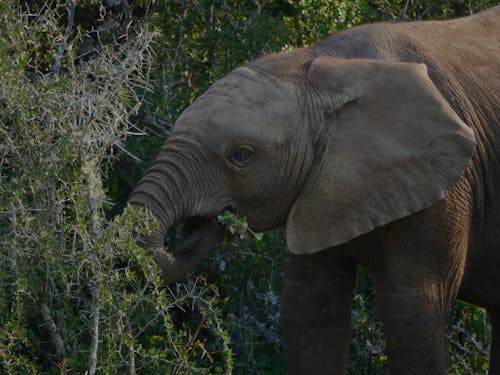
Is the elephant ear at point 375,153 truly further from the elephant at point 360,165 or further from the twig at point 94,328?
the twig at point 94,328

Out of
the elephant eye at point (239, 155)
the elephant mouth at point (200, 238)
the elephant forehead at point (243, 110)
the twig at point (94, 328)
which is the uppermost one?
the elephant forehead at point (243, 110)

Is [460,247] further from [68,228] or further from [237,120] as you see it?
[68,228]

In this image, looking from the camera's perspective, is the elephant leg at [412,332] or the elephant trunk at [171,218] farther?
the elephant leg at [412,332]

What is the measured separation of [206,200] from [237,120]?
0.32 metres

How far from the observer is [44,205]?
169 inches

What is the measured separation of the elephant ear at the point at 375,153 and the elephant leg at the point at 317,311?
1.45ft

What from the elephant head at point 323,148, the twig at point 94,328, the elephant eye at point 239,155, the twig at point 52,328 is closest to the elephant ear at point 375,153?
the elephant head at point 323,148

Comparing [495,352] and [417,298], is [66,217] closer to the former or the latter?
[417,298]

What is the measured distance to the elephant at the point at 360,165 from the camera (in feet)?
14.6

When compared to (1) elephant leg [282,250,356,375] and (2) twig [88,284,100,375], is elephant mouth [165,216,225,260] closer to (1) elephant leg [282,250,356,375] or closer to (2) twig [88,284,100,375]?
(2) twig [88,284,100,375]

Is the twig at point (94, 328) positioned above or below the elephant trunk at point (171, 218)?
below

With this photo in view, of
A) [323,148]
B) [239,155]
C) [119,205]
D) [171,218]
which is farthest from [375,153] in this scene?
[119,205]

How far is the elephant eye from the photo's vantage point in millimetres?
4457

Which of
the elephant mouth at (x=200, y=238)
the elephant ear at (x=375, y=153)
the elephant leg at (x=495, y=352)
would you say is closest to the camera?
the elephant mouth at (x=200, y=238)
